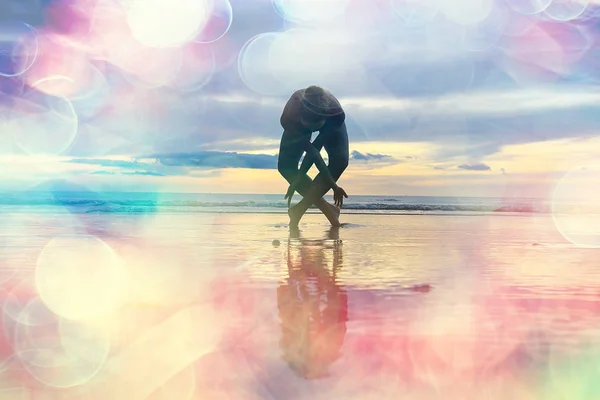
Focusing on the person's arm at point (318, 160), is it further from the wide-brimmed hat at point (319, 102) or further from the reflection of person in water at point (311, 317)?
the reflection of person in water at point (311, 317)

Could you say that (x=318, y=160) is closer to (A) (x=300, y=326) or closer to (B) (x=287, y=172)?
(B) (x=287, y=172)

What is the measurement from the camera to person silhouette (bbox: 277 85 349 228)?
1416 centimetres

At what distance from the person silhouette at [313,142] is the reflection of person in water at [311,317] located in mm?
5663

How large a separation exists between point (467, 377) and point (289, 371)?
43.0 inches

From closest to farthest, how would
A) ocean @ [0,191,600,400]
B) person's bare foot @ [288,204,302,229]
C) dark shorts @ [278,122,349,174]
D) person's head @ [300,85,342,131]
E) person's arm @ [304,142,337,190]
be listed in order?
ocean @ [0,191,600,400] < person's head @ [300,85,342,131] < person's arm @ [304,142,337,190] < dark shorts @ [278,122,349,174] < person's bare foot @ [288,204,302,229]

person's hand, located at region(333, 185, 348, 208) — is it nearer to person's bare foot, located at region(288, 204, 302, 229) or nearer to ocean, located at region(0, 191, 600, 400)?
person's bare foot, located at region(288, 204, 302, 229)

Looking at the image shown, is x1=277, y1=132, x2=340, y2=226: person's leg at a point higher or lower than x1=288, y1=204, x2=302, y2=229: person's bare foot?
higher

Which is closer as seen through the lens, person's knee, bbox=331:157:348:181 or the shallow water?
the shallow water

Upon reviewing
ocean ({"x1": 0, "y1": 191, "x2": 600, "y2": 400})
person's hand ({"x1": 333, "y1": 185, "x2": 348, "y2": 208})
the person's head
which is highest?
the person's head

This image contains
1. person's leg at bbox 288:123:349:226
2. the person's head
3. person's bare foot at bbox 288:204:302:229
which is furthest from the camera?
person's bare foot at bbox 288:204:302:229

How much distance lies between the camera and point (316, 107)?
1412 centimetres

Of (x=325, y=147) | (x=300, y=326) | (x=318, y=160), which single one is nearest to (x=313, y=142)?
(x=325, y=147)

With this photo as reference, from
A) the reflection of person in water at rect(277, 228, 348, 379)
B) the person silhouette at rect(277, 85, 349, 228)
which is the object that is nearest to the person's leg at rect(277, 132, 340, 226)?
the person silhouette at rect(277, 85, 349, 228)

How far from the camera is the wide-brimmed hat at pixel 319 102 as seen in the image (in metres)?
14.1
